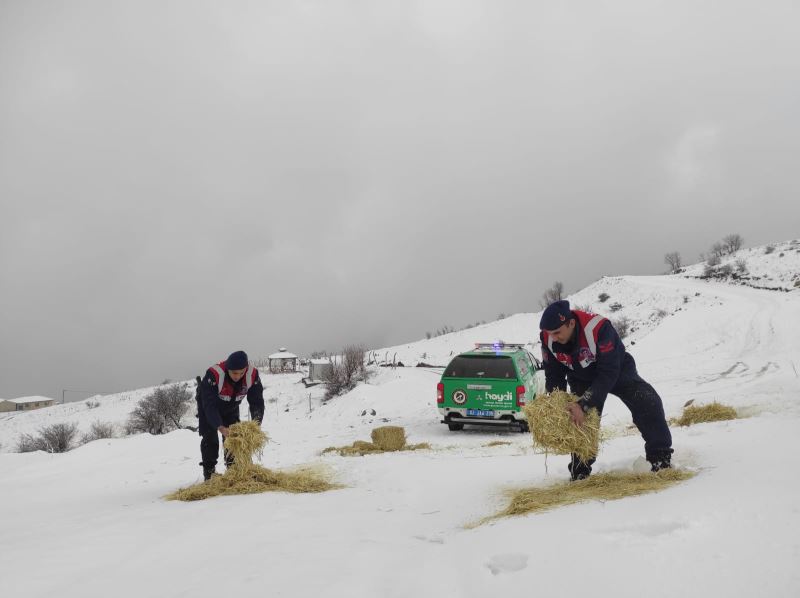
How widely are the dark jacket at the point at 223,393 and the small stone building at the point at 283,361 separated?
56.5 m

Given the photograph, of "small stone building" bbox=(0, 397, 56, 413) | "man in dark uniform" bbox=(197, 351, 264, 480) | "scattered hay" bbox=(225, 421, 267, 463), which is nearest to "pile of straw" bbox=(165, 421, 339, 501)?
"scattered hay" bbox=(225, 421, 267, 463)

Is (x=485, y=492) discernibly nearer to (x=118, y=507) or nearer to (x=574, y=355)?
(x=574, y=355)

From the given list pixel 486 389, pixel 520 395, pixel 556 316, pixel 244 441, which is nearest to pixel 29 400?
pixel 486 389

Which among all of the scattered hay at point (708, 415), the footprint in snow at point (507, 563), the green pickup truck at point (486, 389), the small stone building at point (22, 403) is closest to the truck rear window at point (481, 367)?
the green pickup truck at point (486, 389)

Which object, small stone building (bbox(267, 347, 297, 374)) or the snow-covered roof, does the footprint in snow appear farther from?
the snow-covered roof

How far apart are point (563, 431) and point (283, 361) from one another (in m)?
61.8

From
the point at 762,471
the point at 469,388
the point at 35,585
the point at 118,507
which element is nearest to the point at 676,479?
the point at 762,471

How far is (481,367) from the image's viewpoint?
1175cm

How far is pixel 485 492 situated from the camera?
17.8 feet

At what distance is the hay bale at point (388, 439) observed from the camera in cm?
1017

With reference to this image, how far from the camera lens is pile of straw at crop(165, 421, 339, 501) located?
580 cm

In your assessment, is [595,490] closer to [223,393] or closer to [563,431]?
[563,431]

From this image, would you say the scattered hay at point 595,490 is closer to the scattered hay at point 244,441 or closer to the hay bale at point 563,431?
the hay bale at point 563,431

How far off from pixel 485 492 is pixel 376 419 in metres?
12.0
